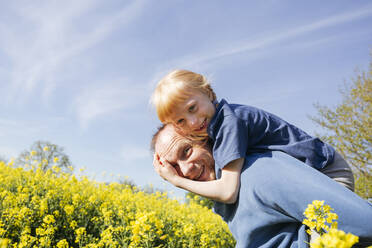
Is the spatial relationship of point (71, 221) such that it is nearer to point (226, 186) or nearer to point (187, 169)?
point (187, 169)

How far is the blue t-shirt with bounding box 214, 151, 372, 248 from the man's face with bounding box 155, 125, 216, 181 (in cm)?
41

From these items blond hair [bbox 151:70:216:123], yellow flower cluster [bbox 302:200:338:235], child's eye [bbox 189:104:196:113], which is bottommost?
yellow flower cluster [bbox 302:200:338:235]

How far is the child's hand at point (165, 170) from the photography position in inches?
89.6

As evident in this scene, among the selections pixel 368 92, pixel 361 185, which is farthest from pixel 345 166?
pixel 368 92

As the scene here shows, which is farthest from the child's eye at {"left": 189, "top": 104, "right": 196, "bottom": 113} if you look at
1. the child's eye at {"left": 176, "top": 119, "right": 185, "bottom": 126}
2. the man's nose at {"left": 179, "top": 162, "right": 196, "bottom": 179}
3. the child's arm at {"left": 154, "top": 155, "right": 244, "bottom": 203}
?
the child's arm at {"left": 154, "top": 155, "right": 244, "bottom": 203}

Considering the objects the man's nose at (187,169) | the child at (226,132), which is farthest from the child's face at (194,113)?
the man's nose at (187,169)

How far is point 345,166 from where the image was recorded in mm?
2141

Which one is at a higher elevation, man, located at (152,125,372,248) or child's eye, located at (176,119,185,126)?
child's eye, located at (176,119,185,126)

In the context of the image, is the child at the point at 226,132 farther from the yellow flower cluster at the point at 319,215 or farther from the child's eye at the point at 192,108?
the yellow flower cluster at the point at 319,215

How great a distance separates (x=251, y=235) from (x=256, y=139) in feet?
2.18

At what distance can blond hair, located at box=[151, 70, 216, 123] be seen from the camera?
89.3 inches

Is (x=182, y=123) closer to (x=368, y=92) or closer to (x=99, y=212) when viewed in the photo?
(x=99, y=212)

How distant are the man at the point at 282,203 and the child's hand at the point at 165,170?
1.52 feet

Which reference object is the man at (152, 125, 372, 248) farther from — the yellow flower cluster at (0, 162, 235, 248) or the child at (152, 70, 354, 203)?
the yellow flower cluster at (0, 162, 235, 248)
